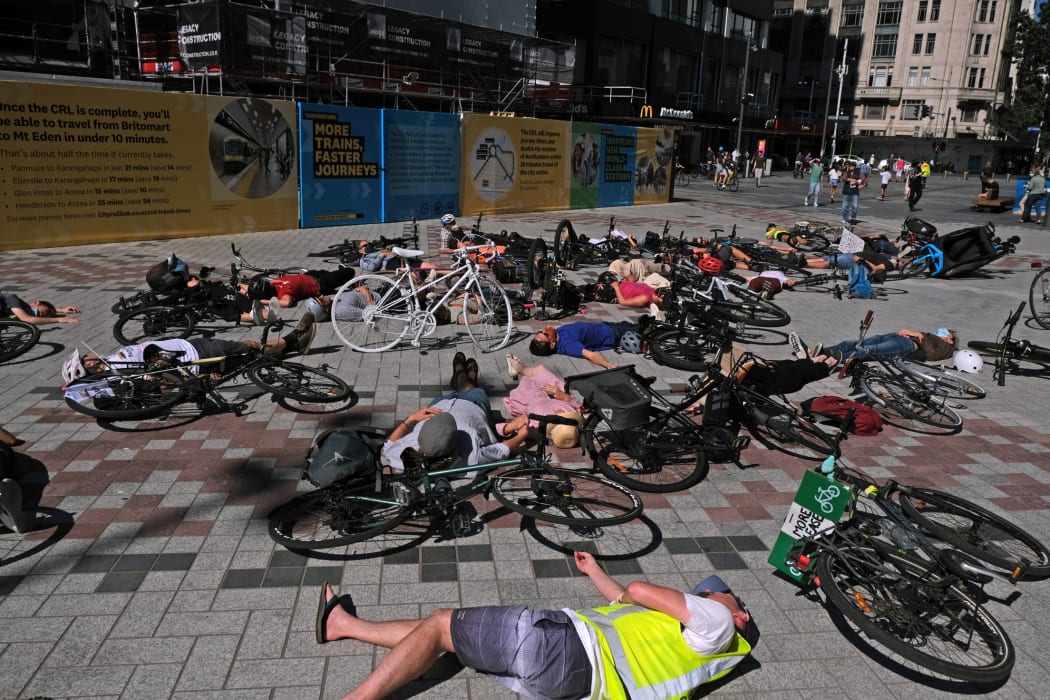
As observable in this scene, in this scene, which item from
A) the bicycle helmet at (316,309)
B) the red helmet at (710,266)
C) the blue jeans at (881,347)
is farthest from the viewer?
the red helmet at (710,266)

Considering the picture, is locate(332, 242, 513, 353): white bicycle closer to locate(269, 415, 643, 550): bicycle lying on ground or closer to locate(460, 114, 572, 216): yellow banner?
locate(269, 415, 643, 550): bicycle lying on ground

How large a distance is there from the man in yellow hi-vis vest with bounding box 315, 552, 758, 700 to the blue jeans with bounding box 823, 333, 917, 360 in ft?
19.6

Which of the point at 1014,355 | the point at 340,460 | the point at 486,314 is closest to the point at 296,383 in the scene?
the point at 340,460

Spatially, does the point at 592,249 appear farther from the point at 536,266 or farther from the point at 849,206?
the point at 849,206

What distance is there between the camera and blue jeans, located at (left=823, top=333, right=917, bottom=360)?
8844 millimetres

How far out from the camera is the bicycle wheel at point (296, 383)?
7020mm

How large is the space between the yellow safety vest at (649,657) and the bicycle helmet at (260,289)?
332 inches

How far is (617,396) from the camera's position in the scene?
5.82 m

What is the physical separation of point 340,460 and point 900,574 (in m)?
3.40

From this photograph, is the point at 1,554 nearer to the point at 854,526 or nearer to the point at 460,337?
the point at 854,526

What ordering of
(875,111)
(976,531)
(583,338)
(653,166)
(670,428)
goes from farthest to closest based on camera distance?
(875,111) → (653,166) → (583,338) → (670,428) → (976,531)

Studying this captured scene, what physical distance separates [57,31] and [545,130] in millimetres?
14882

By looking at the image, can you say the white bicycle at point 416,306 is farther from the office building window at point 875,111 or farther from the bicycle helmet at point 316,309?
the office building window at point 875,111

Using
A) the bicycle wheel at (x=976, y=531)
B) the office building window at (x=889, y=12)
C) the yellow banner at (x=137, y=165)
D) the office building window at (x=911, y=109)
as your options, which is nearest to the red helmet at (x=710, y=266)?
the bicycle wheel at (x=976, y=531)
